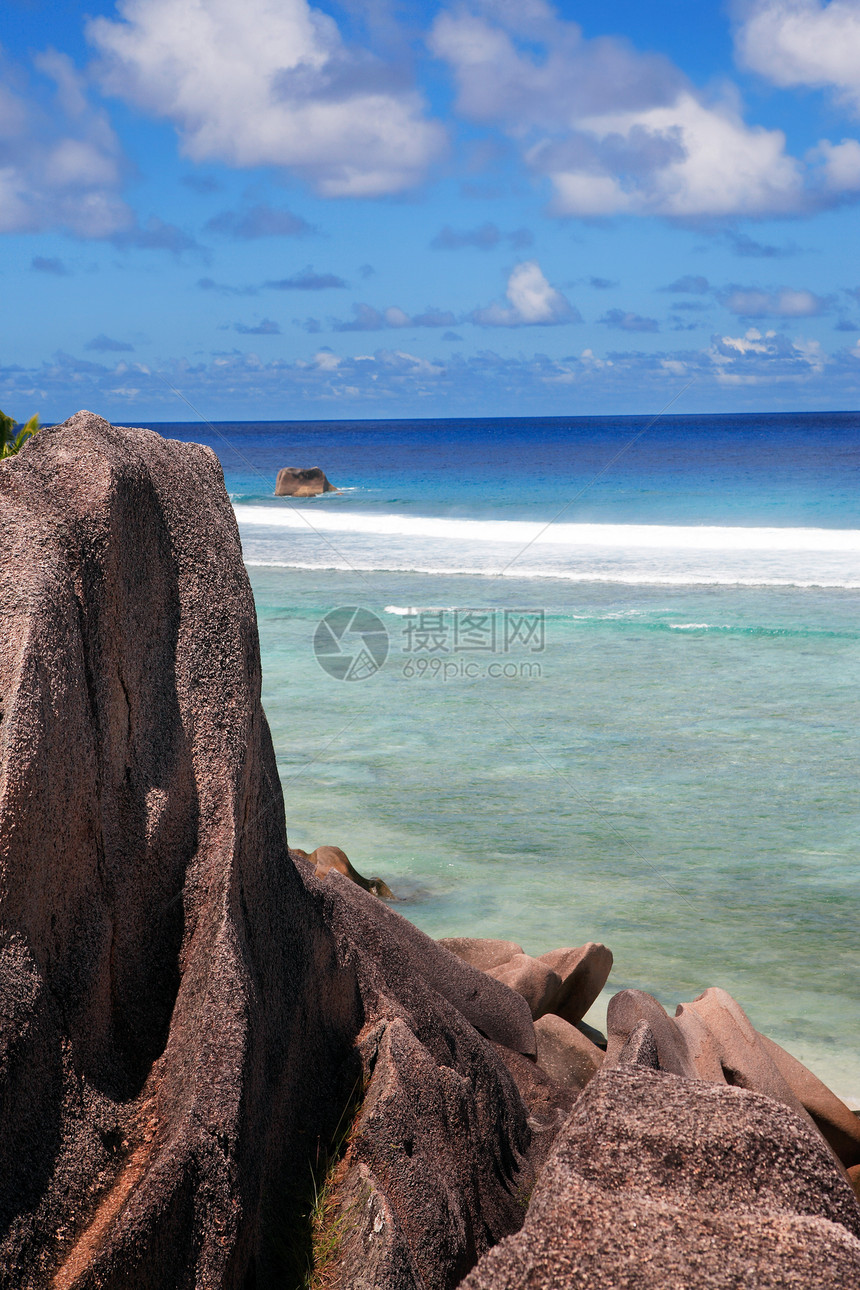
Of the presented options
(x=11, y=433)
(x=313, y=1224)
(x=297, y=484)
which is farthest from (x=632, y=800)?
(x=297, y=484)

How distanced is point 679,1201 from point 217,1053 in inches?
40.3

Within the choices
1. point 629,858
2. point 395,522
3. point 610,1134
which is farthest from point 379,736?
point 395,522

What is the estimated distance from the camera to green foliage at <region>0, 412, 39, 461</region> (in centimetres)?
463

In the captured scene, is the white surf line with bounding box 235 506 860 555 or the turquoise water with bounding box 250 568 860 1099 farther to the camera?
the white surf line with bounding box 235 506 860 555

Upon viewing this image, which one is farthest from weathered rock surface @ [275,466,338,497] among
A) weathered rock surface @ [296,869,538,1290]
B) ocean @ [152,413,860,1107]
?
weathered rock surface @ [296,869,538,1290]

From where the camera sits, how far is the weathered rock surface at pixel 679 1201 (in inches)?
61.1

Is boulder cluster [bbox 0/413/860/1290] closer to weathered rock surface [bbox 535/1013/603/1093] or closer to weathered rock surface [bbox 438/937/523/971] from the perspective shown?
weathered rock surface [bbox 535/1013/603/1093]

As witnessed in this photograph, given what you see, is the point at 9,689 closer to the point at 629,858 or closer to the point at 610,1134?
the point at 610,1134

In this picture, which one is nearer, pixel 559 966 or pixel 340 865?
pixel 559 966

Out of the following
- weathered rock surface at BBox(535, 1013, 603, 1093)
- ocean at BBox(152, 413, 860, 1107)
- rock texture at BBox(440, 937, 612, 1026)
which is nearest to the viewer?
weathered rock surface at BBox(535, 1013, 603, 1093)

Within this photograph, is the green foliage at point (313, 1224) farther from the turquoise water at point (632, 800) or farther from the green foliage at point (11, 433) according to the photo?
the green foliage at point (11, 433)

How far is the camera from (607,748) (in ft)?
27.9

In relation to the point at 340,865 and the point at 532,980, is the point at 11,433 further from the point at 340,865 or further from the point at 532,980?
the point at 532,980

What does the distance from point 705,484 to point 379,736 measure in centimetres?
3656
